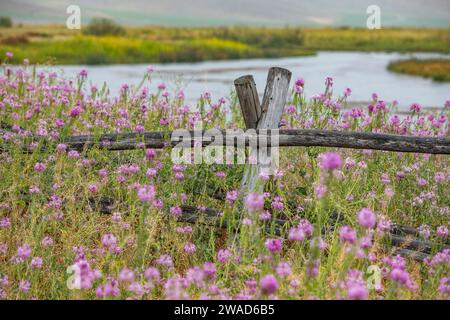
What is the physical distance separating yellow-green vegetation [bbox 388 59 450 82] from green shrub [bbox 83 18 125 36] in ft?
68.7

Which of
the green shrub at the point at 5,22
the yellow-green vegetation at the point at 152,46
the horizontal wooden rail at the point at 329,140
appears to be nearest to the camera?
the horizontal wooden rail at the point at 329,140

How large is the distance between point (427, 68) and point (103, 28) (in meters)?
24.6

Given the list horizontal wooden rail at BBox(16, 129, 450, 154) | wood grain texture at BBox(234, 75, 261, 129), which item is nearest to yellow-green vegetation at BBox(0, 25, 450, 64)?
horizontal wooden rail at BBox(16, 129, 450, 154)

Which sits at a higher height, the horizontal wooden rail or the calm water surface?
the calm water surface

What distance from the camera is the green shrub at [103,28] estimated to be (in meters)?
44.7

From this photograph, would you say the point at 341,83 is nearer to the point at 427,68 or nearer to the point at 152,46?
the point at 427,68

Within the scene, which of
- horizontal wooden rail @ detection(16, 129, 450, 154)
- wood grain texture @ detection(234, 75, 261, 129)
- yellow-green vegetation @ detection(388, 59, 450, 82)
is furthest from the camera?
yellow-green vegetation @ detection(388, 59, 450, 82)

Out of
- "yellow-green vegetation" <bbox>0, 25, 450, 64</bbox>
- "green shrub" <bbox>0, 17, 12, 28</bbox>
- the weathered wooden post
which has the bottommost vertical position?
the weathered wooden post

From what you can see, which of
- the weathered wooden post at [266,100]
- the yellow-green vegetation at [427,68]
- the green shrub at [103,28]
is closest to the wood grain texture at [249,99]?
the weathered wooden post at [266,100]

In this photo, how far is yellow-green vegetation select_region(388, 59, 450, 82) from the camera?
1154 inches

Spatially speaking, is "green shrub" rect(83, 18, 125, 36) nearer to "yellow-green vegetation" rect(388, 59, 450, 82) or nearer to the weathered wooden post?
"yellow-green vegetation" rect(388, 59, 450, 82)

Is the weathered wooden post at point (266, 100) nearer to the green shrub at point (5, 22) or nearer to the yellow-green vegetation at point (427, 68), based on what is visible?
the yellow-green vegetation at point (427, 68)

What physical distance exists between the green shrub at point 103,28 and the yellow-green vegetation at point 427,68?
21.0m
